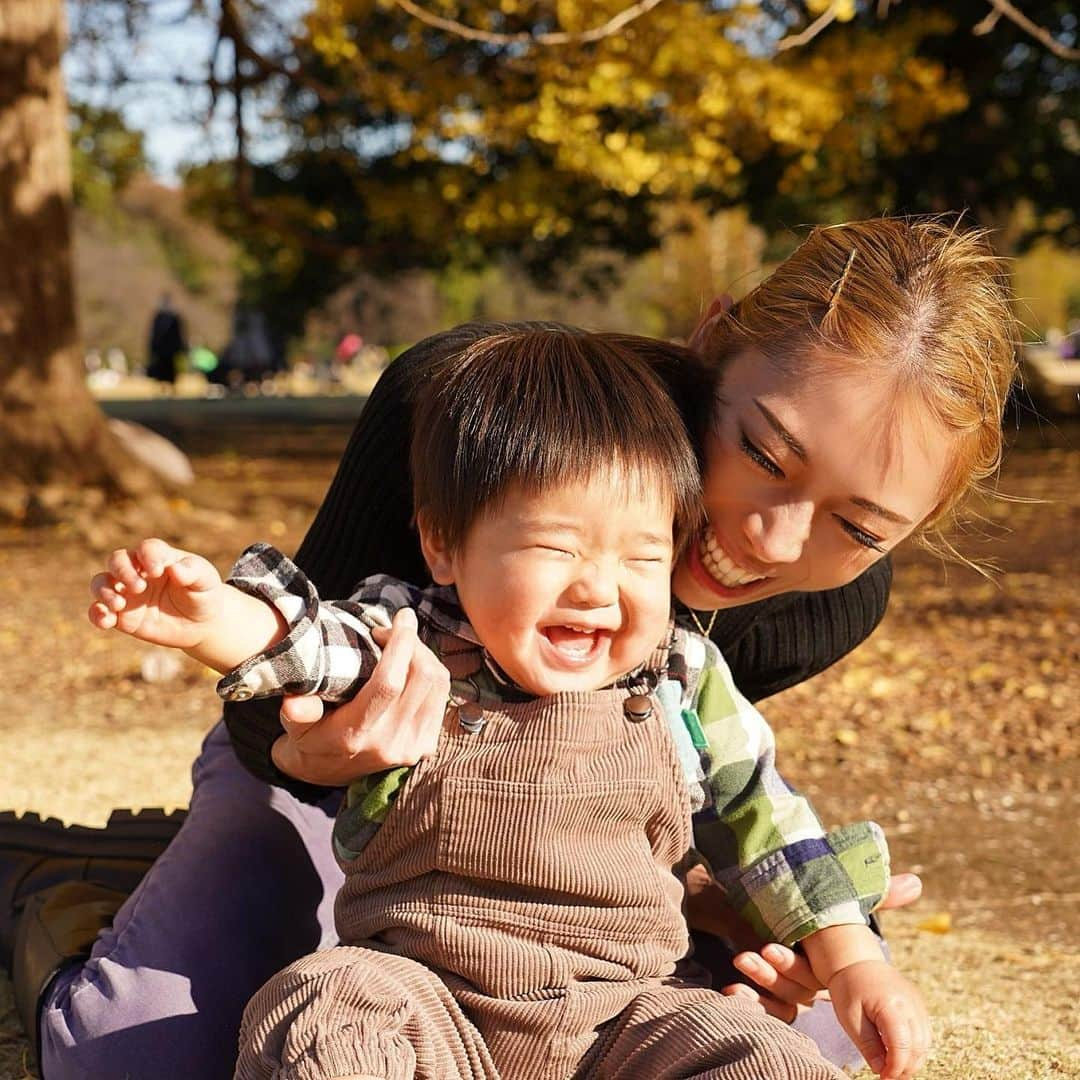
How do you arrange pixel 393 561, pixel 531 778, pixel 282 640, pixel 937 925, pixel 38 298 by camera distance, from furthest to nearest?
1. pixel 38 298
2. pixel 937 925
3. pixel 393 561
4. pixel 531 778
5. pixel 282 640

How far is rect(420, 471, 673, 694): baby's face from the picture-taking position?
193 cm

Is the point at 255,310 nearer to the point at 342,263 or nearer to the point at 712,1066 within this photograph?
the point at 342,263

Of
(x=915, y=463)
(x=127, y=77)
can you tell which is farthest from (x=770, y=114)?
(x=915, y=463)

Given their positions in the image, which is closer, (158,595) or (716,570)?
(158,595)

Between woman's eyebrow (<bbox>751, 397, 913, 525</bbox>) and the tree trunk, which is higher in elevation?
woman's eyebrow (<bbox>751, 397, 913, 525</bbox>)

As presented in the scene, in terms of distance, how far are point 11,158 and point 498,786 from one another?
782 cm

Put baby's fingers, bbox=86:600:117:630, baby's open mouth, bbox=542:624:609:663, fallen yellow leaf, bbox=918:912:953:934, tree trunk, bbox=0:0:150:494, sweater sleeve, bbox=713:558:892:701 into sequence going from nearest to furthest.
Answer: baby's fingers, bbox=86:600:117:630, baby's open mouth, bbox=542:624:609:663, sweater sleeve, bbox=713:558:892:701, fallen yellow leaf, bbox=918:912:953:934, tree trunk, bbox=0:0:150:494

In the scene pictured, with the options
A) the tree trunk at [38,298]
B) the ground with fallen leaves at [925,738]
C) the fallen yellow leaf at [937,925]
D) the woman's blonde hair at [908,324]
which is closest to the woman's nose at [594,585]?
the woman's blonde hair at [908,324]

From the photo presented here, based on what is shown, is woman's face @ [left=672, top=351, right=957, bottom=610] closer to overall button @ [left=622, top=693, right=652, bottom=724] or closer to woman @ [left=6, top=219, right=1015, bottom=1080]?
woman @ [left=6, top=219, right=1015, bottom=1080]

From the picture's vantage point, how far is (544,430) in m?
1.96

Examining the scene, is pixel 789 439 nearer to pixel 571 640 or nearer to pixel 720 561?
pixel 720 561

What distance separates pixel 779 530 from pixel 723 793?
15.7 inches

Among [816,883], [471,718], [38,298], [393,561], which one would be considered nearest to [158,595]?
[471,718]

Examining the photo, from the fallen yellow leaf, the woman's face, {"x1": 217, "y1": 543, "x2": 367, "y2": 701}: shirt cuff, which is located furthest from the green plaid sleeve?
the fallen yellow leaf
